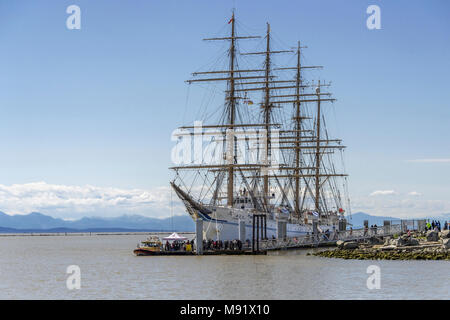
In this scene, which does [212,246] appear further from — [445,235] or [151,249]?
[445,235]

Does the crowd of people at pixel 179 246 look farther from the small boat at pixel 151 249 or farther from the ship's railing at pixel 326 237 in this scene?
the ship's railing at pixel 326 237

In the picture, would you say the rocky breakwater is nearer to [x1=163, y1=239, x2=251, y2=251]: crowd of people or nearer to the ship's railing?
the ship's railing

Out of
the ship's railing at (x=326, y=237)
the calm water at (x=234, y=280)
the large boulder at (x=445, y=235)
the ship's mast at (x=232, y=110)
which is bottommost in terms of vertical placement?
the calm water at (x=234, y=280)

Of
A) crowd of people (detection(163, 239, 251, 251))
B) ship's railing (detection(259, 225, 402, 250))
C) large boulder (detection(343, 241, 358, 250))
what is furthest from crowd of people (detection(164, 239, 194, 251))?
large boulder (detection(343, 241, 358, 250))

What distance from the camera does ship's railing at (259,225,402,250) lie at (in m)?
67.6

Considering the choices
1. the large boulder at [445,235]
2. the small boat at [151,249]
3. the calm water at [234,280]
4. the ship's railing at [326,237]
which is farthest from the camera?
the ship's railing at [326,237]

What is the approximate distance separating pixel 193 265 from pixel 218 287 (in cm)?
1329

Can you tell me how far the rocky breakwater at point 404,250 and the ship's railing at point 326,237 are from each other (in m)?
4.14

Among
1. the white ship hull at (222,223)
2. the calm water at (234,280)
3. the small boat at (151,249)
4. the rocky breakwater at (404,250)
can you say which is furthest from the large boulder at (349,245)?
the small boat at (151,249)

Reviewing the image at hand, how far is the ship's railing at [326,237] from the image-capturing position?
67.6 metres

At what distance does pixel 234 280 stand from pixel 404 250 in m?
22.5

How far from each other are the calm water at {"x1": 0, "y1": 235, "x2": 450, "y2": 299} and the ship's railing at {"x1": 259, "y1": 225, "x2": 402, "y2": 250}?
229 inches

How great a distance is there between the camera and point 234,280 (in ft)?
148
